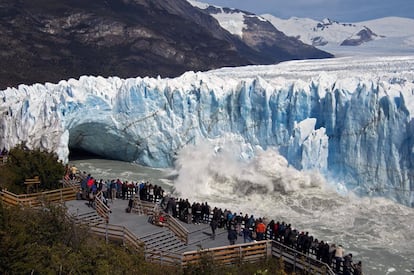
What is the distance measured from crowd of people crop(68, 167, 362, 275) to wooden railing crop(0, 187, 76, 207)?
0.48 m

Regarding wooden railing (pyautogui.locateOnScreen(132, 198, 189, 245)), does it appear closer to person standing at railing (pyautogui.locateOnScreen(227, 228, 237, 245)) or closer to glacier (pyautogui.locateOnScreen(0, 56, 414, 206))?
person standing at railing (pyautogui.locateOnScreen(227, 228, 237, 245))

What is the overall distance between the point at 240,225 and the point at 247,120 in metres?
9.06

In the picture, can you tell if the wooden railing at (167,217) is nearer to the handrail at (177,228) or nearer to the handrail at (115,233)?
the handrail at (177,228)

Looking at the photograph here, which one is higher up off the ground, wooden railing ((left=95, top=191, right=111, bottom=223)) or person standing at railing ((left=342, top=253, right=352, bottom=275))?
wooden railing ((left=95, top=191, right=111, bottom=223))

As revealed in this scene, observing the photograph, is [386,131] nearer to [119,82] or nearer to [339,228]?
[339,228]

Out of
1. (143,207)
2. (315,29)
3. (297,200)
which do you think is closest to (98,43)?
(297,200)

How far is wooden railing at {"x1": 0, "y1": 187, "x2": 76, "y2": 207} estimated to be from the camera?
13.4m

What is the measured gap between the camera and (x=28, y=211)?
1130 cm

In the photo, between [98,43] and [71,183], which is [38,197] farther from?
[98,43]

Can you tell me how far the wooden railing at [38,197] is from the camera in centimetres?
1339

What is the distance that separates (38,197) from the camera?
13.8m

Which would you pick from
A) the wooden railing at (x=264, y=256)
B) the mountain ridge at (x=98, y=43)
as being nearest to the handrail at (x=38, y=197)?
the wooden railing at (x=264, y=256)

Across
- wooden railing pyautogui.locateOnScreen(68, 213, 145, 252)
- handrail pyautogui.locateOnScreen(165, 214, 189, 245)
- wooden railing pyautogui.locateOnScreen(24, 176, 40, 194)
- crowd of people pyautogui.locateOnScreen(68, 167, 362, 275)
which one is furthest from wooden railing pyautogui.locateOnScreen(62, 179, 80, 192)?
handrail pyautogui.locateOnScreen(165, 214, 189, 245)

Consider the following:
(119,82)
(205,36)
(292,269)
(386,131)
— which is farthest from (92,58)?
(292,269)
